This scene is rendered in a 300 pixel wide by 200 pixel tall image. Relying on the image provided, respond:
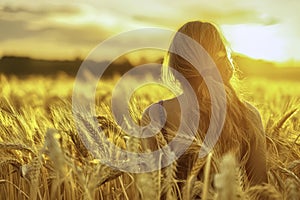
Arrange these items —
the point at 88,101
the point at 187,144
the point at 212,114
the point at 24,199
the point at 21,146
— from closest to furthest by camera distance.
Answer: the point at 187,144
the point at 21,146
the point at 212,114
the point at 24,199
the point at 88,101

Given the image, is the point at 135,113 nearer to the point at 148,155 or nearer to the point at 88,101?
the point at 88,101

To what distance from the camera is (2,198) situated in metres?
2.69

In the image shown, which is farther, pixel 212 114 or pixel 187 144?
pixel 212 114

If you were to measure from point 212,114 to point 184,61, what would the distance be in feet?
0.69

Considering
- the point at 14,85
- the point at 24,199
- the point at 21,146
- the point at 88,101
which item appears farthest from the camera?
the point at 14,85

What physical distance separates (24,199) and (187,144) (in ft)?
3.68

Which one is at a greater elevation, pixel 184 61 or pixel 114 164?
pixel 184 61

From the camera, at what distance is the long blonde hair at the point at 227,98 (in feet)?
7.11

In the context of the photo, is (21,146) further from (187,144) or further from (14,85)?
(14,85)

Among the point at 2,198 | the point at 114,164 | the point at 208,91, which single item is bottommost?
the point at 2,198

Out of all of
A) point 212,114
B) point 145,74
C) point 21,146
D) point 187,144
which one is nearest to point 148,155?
point 187,144

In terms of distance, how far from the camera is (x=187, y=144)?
1665 mm

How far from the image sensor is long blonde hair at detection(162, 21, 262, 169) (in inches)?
85.3

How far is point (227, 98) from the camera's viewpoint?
2.18 m
